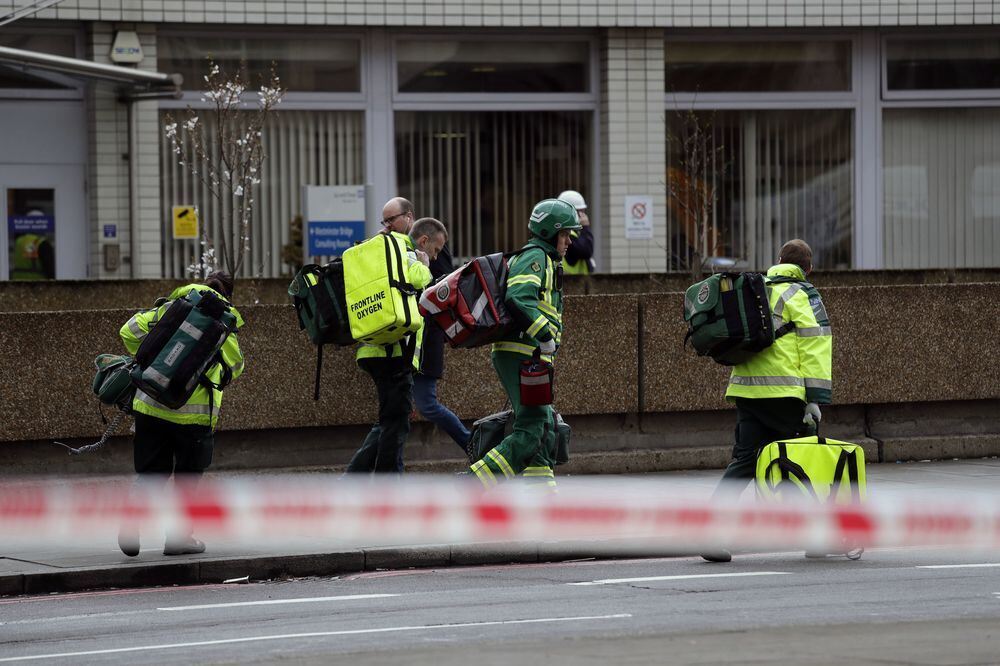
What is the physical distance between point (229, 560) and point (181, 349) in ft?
3.99

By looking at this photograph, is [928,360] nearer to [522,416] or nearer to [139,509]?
[522,416]

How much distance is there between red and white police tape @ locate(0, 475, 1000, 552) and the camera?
10.0m

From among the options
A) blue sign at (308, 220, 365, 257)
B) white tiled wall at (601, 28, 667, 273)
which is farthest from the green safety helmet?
white tiled wall at (601, 28, 667, 273)

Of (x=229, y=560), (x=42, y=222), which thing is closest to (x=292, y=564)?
(x=229, y=560)

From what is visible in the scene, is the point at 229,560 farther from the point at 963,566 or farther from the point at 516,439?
the point at 963,566

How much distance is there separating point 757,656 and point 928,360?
7874 millimetres

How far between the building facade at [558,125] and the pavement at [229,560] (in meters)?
9.86

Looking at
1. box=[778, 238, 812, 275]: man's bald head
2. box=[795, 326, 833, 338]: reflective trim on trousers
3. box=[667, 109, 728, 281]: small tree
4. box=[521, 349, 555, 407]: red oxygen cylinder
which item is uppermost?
box=[667, 109, 728, 281]: small tree

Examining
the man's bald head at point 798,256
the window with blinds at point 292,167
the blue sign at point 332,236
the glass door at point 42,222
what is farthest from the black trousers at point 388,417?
the glass door at point 42,222

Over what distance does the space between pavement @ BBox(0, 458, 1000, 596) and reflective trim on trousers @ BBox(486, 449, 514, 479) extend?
0.48m

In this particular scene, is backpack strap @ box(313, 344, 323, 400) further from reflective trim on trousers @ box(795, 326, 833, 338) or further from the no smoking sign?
the no smoking sign

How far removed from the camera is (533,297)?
10125 millimetres

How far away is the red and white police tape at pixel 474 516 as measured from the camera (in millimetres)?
10008

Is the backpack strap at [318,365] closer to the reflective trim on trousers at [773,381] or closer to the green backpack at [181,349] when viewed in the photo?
the green backpack at [181,349]
